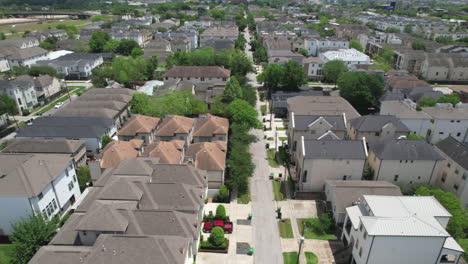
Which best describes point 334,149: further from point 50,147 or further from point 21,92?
point 21,92

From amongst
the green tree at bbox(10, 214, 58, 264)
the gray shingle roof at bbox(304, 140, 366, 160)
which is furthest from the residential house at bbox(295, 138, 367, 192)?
the green tree at bbox(10, 214, 58, 264)

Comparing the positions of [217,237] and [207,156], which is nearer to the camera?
[217,237]

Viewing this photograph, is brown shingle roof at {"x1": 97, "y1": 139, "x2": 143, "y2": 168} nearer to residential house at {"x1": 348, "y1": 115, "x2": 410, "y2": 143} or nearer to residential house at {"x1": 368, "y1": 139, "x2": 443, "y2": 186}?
residential house at {"x1": 368, "y1": 139, "x2": 443, "y2": 186}

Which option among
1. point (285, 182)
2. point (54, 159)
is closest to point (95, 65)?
point (54, 159)

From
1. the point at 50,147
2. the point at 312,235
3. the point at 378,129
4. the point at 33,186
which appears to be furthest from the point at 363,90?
the point at 33,186

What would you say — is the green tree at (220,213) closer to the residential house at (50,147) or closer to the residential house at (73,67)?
the residential house at (50,147)

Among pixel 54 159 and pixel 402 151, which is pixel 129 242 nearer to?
pixel 54 159
